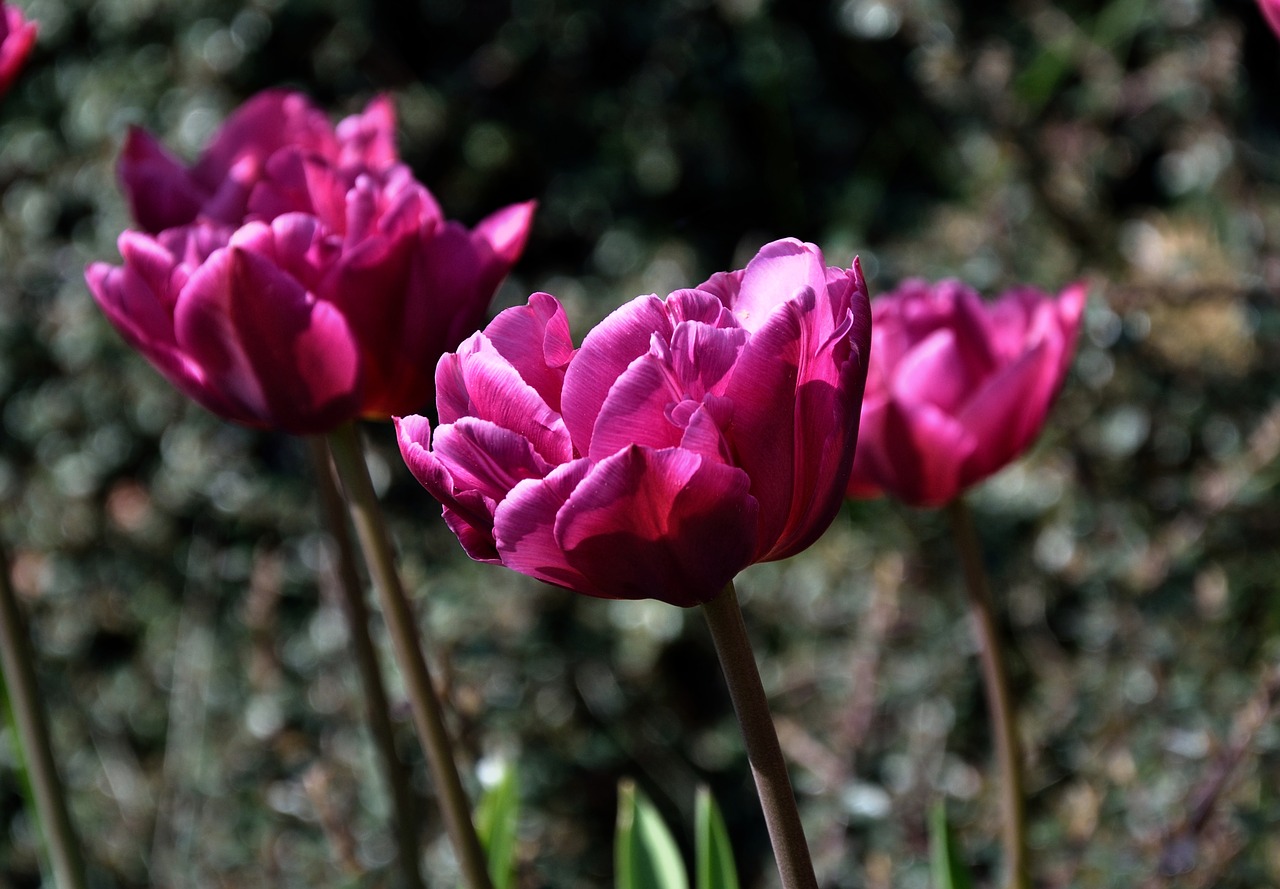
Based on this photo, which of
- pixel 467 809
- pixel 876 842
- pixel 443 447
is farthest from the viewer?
pixel 876 842

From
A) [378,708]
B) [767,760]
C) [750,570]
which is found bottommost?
[750,570]

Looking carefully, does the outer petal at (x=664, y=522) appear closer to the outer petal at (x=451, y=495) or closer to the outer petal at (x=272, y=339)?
the outer petal at (x=451, y=495)

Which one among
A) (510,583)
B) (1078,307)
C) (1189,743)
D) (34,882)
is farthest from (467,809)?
(34,882)

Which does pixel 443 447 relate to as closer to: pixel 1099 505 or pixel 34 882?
pixel 1099 505

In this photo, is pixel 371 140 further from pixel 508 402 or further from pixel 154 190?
pixel 508 402

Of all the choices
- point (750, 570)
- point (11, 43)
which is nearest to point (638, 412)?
point (11, 43)

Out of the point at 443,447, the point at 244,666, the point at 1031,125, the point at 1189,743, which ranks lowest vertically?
the point at 244,666
